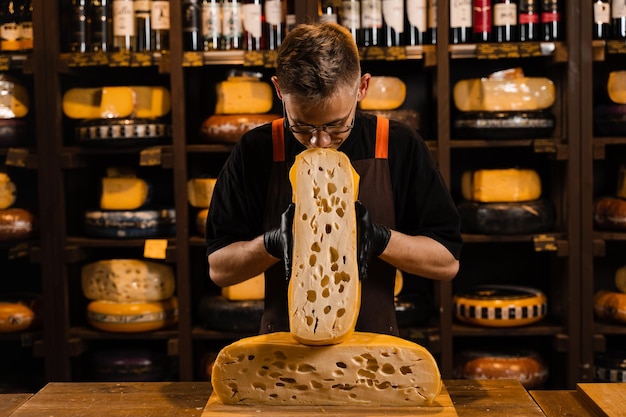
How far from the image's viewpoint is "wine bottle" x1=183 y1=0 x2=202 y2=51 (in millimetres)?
3297

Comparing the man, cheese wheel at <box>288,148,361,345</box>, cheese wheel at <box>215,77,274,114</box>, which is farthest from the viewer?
cheese wheel at <box>215,77,274,114</box>

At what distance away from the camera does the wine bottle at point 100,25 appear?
11.0 feet

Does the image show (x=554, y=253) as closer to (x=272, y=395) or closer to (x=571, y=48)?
(x=571, y=48)

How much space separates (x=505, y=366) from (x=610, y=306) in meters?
0.46

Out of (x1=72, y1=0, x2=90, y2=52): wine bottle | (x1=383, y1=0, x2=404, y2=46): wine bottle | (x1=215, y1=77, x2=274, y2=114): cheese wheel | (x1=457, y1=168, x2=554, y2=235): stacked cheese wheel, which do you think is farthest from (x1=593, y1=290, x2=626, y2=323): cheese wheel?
(x1=72, y1=0, x2=90, y2=52): wine bottle

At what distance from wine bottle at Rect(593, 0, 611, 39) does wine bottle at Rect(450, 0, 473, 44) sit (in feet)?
1.51

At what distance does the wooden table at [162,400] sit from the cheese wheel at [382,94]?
1593mm

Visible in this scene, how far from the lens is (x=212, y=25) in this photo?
10.8 feet

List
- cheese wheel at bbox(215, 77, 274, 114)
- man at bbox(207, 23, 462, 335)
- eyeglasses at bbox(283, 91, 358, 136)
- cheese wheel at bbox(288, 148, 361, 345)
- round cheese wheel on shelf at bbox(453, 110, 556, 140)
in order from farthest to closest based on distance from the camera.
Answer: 1. cheese wheel at bbox(215, 77, 274, 114)
2. round cheese wheel on shelf at bbox(453, 110, 556, 140)
3. man at bbox(207, 23, 462, 335)
4. eyeglasses at bbox(283, 91, 358, 136)
5. cheese wheel at bbox(288, 148, 361, 345)

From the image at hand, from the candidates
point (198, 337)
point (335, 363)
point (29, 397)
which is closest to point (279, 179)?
point (335, 363)

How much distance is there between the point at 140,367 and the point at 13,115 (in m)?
1.11

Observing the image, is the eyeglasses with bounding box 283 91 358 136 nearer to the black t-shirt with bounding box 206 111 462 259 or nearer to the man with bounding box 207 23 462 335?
the man with bounding box 207 23 462 335

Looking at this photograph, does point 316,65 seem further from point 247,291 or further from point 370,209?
point 247,291

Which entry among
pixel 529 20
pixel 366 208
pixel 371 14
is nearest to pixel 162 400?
pixel 366 208
